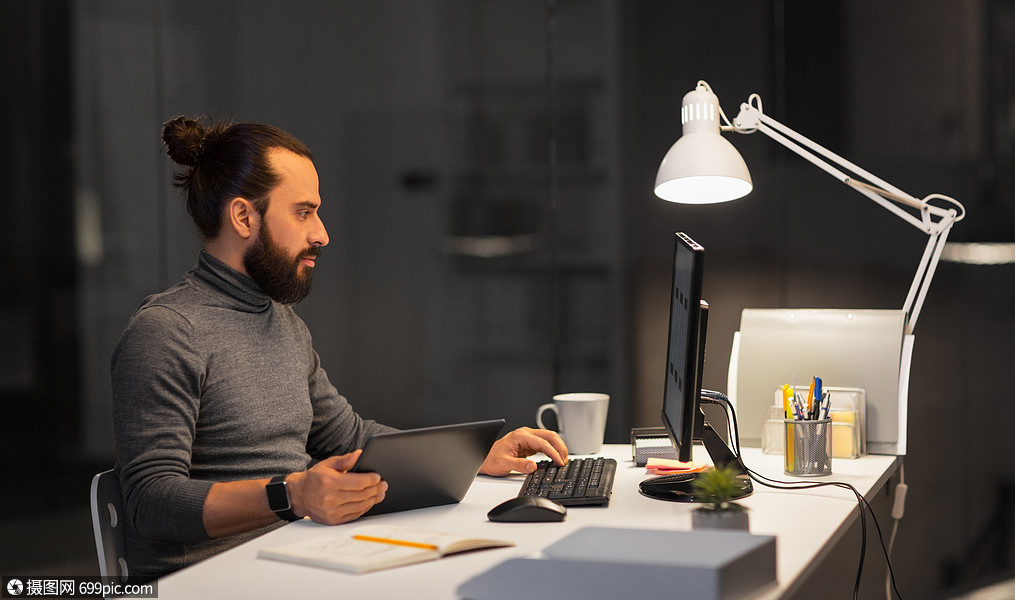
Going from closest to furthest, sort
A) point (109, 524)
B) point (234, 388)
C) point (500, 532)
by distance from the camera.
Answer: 1. point (500, 532)
2. point (109, 524)
3. point (234, 388)

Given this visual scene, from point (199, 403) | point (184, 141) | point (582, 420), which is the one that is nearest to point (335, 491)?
point (199, 403)

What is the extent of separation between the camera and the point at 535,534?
3.99 feet

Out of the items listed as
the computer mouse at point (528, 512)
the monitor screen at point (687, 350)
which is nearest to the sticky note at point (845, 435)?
the monitor screen at point (687, 350)

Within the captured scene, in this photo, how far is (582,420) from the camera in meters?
1.86

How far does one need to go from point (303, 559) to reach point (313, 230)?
0.82m

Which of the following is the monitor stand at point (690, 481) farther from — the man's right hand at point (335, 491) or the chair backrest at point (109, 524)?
the chair backrest at point (109, 524)

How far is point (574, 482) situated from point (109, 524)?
764 millimetres

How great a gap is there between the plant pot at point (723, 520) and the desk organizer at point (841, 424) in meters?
0.75

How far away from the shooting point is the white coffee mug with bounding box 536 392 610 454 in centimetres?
185

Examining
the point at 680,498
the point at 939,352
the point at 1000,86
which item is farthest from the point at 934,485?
the point at 680,498

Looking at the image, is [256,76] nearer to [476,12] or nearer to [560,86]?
[476,12]

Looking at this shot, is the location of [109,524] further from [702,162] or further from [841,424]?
[841,424]

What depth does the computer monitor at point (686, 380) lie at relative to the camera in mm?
1296

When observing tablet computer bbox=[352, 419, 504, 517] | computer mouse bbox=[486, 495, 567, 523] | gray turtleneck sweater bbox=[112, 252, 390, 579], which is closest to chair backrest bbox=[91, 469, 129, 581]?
gray turtleneck sweater bbox=[112, 252, 390, 579]
